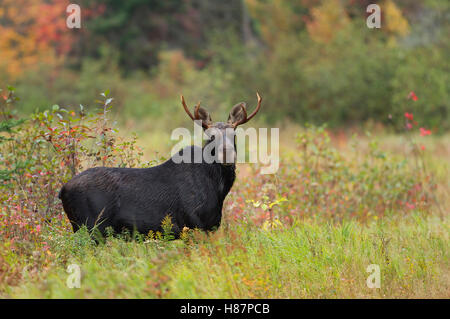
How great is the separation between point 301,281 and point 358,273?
26.6 inches

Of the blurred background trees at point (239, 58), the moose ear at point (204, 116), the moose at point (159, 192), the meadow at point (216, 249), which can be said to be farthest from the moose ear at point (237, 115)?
the blurred background trees at point (239, 58)

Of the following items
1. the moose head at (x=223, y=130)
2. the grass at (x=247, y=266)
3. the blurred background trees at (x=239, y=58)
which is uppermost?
the blurred background trees at (x=239, y=58)

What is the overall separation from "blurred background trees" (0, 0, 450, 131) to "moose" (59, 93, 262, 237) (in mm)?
11729

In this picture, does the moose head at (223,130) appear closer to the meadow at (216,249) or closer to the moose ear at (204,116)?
the moose ear at (204,116)

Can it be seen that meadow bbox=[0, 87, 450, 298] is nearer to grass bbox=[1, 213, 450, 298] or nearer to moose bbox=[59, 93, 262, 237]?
grass bbox=[1, 213, 450, 298]

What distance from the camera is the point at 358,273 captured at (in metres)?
6.16

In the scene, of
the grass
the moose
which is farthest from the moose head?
the grass

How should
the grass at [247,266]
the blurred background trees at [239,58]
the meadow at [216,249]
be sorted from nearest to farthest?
the grass at [247,266], the meadow at [216,249], the blurred background trees at [239,58]

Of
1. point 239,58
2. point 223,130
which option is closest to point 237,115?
point 223,130

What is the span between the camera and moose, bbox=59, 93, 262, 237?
20.1 feet

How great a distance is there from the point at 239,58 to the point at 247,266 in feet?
78.7

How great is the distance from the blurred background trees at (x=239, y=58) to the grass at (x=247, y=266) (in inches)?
429

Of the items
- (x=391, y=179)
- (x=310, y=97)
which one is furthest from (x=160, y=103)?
(x=391, y=179)

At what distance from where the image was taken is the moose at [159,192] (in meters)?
6.11
